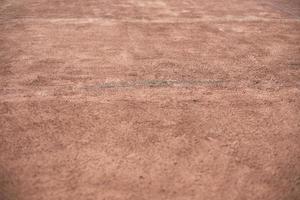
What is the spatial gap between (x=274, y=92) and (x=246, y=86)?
42cm

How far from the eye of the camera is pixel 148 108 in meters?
5.19

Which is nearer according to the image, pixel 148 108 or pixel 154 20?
pixel 148 108

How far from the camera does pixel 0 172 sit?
4.00 metres

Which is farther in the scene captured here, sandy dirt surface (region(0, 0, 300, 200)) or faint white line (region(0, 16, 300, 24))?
faint white line (region(0, 16, 300, 24))

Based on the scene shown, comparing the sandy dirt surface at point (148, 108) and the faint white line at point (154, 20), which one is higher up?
the faint white line at point (154, 20)

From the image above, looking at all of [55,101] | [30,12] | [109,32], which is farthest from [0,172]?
[30,12]

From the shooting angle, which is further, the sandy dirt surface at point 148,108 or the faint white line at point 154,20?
the faint white line at point 154,20

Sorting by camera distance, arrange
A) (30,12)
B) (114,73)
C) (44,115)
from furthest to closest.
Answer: (30,12) → (114,73) → (44,115)

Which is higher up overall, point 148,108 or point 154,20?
point 154,20

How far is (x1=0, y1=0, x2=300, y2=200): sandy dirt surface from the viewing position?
3.93 m

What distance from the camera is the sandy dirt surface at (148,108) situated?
155 inches

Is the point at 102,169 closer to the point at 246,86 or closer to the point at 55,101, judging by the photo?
the point at 55,101

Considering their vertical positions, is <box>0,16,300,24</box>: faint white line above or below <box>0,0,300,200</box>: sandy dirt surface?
above

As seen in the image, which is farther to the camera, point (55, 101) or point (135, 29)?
point (135, 29)
